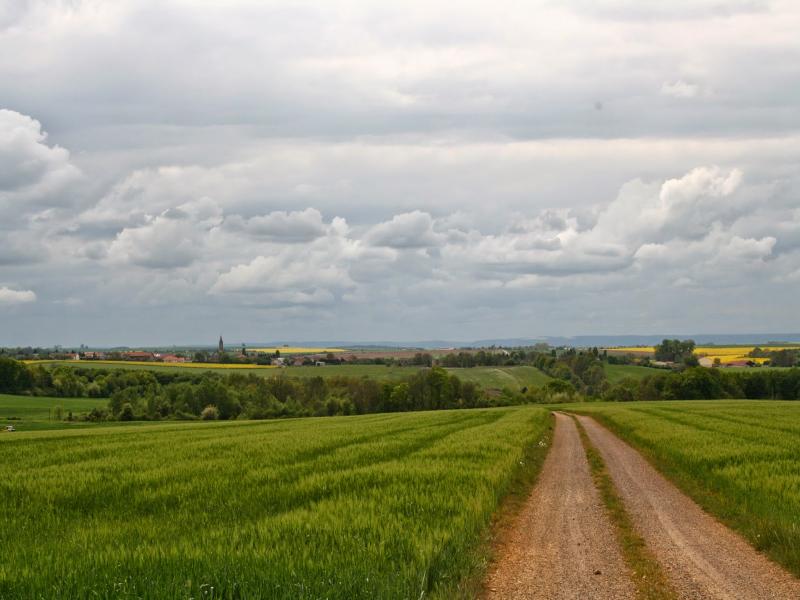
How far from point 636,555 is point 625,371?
181 metres

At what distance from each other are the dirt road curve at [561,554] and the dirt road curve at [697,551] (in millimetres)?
811

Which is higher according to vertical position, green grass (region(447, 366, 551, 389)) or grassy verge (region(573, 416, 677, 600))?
grassy verge (region(573, 416, 677, 600))

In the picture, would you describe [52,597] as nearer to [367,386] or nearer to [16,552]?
[16,552]

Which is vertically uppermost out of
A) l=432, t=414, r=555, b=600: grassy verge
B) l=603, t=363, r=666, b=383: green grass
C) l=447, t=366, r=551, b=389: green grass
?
l=432, t=414, r=555, b=600: grassy verge

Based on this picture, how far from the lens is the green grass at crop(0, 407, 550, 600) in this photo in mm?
7685

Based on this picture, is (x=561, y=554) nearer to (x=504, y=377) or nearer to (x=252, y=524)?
(x=252, y=524)

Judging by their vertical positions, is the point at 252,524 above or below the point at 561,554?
above

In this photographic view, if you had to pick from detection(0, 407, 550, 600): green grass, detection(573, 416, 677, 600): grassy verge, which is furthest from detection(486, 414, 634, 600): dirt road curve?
detection(0, 407, 550, 600): green grass

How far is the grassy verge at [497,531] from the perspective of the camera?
8773 millimetres

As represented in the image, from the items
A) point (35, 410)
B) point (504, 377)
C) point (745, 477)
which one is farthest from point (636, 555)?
point (504, 377)

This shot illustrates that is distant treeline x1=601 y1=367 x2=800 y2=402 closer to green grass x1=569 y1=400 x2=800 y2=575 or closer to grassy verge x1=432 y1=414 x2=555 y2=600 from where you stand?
green grass x1=569 y1=400 x2=800 y2=575

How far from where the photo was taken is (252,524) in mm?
11258

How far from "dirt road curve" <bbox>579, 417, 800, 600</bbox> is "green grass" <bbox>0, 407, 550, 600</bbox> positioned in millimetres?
3238

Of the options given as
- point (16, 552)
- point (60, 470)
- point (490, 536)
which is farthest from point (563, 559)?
point (60, 470)
